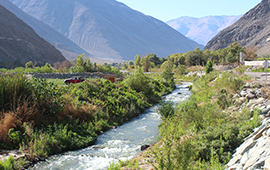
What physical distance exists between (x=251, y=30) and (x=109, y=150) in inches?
4814

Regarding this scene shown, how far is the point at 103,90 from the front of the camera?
16.5 meters

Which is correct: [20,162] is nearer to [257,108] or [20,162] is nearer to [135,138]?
[135,138]

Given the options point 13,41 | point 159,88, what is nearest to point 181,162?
point 159,88

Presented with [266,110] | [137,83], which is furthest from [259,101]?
[137,83]

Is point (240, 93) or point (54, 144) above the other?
point (240, 93)

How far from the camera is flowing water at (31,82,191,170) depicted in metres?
7.92

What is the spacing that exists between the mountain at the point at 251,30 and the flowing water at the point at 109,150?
320 ft

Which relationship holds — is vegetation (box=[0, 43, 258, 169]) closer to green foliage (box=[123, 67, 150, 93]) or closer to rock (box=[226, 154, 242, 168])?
rock (box=[226, 154, 242, 168])

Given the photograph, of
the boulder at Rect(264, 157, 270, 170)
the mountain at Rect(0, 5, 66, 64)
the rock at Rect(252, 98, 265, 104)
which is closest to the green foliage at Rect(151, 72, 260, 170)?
the rock at Rect(252, 98, 265, 104)

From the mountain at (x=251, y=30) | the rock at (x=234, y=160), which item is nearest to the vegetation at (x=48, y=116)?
the rock at (x=234, y=160)

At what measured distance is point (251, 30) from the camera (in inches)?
4446

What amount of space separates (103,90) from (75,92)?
2310 millimetres

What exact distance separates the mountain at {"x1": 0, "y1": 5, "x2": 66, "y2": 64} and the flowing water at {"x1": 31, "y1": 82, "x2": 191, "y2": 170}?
61.2 meters

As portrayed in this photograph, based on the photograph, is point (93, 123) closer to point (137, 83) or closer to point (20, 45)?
point (137, 83)
